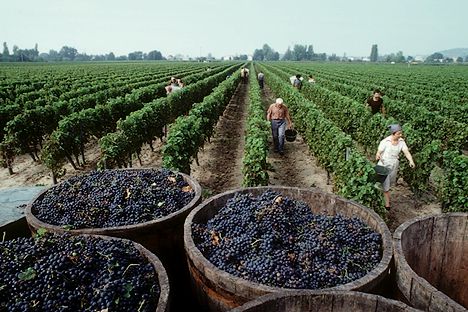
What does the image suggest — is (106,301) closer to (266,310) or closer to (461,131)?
(266,310)

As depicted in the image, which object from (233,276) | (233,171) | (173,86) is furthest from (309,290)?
(173,86)

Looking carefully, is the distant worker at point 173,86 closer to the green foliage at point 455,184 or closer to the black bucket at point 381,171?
the black bucket at point 381,171

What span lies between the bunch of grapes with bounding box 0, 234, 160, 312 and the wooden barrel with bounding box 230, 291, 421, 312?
851 millimetres

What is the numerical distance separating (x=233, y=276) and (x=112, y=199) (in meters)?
1.95

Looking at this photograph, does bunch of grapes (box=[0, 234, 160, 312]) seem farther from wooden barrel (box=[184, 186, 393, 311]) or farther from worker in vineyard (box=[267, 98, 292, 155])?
worker in vineyard (box=[267, 98, 292, 155])

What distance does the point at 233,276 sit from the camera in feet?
9.18

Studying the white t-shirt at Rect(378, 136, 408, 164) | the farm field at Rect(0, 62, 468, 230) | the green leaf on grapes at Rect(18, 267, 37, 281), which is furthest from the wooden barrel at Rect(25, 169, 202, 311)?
the white t-shirt at Rect(378, 136, 408, 164)

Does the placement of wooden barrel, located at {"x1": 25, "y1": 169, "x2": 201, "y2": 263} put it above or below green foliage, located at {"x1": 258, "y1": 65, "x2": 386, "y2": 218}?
above

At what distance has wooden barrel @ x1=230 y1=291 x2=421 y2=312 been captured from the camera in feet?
7.66

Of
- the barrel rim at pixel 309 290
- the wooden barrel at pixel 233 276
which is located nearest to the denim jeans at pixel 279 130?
the wooden barrel at pixel 233 276

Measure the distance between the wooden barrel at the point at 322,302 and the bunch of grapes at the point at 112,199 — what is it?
1846 mm

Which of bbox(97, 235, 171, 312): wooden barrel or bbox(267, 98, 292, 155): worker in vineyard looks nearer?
bbox(97, 235, 171, 312): wooden barrel

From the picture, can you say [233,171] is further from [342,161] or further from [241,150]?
[342,161]

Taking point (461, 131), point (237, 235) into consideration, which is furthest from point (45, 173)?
point (461, 131)
